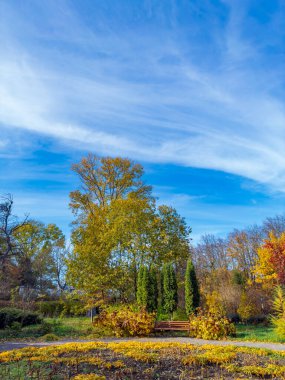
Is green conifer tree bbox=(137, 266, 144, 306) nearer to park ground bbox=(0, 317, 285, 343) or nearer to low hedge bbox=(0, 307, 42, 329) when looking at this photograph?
park ground bbox=(0, 317, 285, 343)

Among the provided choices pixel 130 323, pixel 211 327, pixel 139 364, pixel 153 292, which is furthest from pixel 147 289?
pixel 139 364

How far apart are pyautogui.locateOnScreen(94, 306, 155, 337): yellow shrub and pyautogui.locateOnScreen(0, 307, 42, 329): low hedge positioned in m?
3.68

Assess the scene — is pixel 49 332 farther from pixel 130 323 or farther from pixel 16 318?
pixel 130 323

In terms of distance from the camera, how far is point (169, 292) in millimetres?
14352

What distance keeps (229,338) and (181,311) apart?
4224 mm

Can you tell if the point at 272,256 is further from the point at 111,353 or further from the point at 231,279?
the point at 111,353

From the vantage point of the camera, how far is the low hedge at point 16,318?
1392 cm

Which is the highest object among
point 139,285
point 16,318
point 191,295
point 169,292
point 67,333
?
point 139,285

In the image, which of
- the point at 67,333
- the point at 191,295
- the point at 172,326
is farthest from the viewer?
the point at 191,295

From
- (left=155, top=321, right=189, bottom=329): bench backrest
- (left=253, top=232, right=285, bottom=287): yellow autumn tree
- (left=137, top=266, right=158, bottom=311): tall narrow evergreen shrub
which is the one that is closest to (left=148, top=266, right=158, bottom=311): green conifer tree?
(left=137, top=266, right=158, bottom=311): tall narrow evergreen shrub

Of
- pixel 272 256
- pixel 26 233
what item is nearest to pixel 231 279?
pixel 272 256

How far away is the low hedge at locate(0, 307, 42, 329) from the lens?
1392cm

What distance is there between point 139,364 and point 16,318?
974 centimetres

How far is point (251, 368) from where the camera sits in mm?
5727
